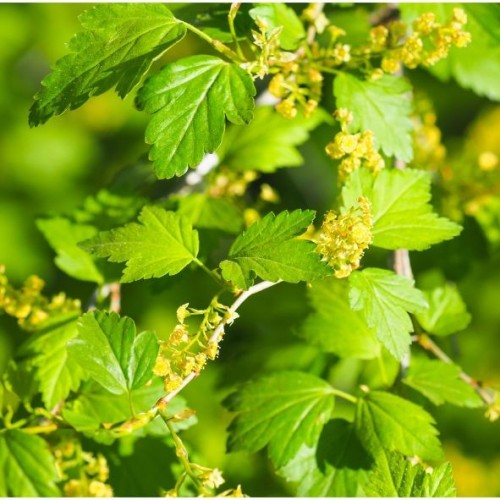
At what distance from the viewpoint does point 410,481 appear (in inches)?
48.0

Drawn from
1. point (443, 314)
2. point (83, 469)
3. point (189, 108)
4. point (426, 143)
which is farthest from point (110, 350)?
point (426, 143)

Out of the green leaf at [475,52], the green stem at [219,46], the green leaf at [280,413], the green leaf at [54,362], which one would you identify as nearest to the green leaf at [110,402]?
the green leaf at [54,362]

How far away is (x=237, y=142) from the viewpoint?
1802mm

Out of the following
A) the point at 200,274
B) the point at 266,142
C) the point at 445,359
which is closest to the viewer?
the point at 445,359

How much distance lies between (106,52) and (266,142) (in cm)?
63

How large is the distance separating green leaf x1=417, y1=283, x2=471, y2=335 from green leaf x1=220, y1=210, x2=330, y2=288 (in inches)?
22.2

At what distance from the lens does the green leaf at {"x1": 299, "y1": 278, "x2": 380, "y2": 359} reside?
1.53 metres

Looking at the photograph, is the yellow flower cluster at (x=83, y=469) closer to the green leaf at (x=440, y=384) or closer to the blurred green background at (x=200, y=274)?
the blurred green background at (x=200, y=274)

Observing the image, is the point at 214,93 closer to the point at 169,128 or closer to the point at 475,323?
the point at 169,128

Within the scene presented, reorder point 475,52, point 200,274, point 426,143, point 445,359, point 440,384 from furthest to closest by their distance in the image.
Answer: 1. point 200,274
2. point 426,143
3. point 475,52
4. point 445,359
5. point 440,384

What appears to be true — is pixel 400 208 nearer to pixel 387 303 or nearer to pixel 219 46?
pixel 387 303

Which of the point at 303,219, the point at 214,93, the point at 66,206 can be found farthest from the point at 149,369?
the point at 66,206

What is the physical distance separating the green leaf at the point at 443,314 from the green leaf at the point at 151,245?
59 cm

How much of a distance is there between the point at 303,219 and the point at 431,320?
1.94 ft
